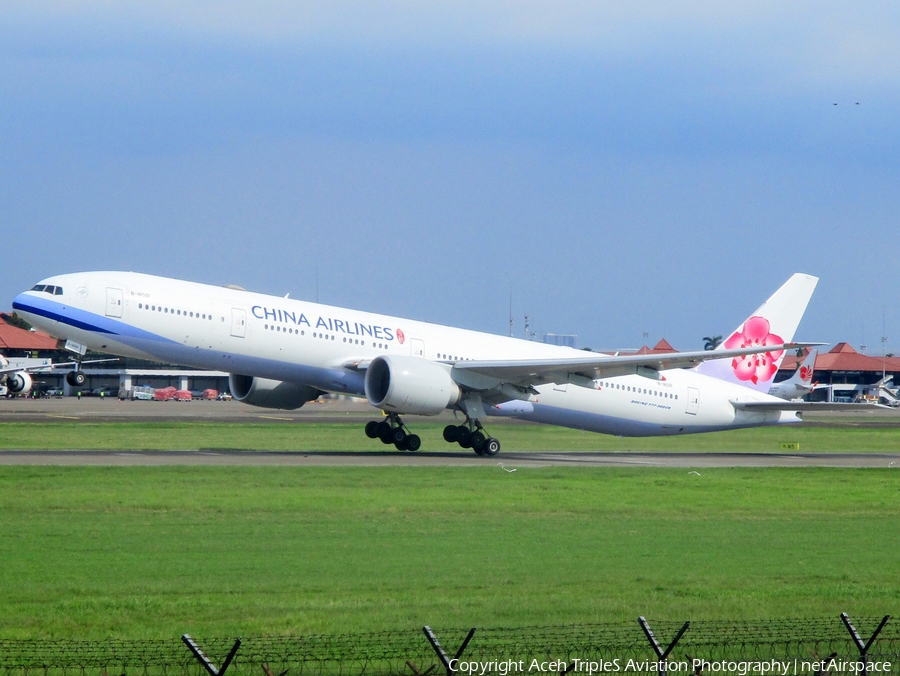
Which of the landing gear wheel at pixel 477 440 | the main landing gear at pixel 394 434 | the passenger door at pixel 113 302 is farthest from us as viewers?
the landing gear wheel at pixel 477 440

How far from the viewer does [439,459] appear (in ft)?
117

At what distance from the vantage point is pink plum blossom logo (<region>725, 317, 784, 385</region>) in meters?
45.7

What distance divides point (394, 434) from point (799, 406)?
52.9 feet

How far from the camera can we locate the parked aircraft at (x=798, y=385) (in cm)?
5135

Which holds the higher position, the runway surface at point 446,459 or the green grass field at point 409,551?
the green grass field at point 409,551

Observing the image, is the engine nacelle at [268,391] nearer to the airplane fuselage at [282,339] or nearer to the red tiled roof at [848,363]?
the airplane fuselage at [282,339]

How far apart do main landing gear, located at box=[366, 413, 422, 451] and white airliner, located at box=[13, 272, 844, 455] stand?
0.05 m

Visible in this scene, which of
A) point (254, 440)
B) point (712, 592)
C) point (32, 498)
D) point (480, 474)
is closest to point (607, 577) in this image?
point (712, 592)

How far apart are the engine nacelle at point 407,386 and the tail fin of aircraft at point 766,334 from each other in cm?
1453

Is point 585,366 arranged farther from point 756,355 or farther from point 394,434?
point 756,355

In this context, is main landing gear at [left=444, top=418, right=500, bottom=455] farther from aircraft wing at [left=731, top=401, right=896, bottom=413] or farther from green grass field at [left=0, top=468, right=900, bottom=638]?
aircraft wing at [left=731, top=401, right=896, bottom=413]

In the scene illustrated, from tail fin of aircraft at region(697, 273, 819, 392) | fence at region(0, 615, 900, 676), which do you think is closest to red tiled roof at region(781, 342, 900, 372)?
tail fin of aircraft at region(697, 273, 819, 392)

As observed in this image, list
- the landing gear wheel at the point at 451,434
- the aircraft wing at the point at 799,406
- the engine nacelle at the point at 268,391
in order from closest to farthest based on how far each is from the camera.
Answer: the landing gear wheel at the point at 451,434
the engine nacelle at the point at 268,391
the aircraft wing at the point at 799,406

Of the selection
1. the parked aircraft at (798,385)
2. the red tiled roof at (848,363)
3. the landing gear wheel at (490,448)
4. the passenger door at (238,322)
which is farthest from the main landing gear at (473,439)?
the red tiled roof at (848,363)
